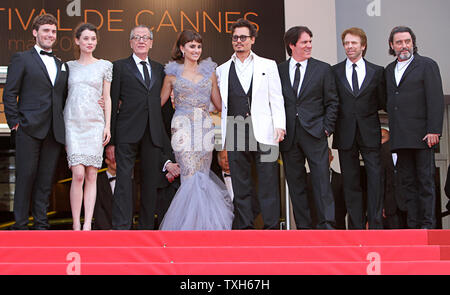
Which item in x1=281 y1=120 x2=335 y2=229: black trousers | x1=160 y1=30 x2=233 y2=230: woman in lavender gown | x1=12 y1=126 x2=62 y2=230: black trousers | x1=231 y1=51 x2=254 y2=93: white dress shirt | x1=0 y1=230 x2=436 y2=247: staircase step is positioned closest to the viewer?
x1=0 y1=230 x2=436 y2=247: staircase step

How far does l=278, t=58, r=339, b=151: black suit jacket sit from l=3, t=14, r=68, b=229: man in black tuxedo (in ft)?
6.01

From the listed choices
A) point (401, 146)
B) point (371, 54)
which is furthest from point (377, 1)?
point (401, 146)

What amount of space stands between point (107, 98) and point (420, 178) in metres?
2.63

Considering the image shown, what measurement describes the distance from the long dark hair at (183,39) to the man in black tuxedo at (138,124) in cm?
24

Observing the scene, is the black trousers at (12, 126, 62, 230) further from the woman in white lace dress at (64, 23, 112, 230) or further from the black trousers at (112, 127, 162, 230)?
the black trousers at (112, 127, 162, 230)

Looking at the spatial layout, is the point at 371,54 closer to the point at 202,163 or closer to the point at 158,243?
the point at 202,163

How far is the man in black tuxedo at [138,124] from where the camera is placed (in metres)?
6.31

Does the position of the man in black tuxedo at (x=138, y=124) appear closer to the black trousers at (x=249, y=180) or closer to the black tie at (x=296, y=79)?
the black trousers at (x=249, y=180)

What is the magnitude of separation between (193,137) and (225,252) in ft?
5.10

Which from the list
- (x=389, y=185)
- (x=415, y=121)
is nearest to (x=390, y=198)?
(x=389, y=185)

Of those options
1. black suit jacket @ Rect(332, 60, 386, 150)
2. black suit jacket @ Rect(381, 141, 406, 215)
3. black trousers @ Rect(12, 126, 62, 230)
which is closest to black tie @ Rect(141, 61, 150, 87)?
black trousers @ Rect(12, 126, 62, 230)

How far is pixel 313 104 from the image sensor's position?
6.28 metres

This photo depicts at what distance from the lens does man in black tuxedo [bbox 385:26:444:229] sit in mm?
6207

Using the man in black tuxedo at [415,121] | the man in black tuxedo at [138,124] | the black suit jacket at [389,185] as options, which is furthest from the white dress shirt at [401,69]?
the man in black tuxedo at [138,124]
